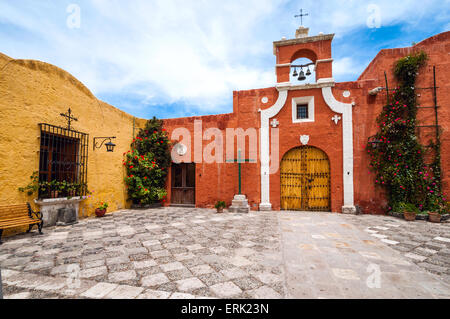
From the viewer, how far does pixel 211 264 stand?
2.92 m

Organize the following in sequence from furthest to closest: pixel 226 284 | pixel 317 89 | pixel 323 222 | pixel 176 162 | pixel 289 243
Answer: pixel 176 162
pixel 317 89
pixel 323 222
pixel 289 243
pixel 226 284

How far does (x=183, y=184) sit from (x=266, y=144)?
154 inches

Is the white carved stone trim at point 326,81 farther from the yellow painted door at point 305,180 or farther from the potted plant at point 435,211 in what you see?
the potted plant at point 435,211

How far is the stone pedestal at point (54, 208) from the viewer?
4895mm

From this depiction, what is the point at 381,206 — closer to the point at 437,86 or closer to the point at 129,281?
the point at 437,86

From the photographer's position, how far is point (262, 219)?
236 inches

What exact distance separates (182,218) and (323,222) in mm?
4136

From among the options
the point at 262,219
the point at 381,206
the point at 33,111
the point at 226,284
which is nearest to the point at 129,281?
the point at 226,284

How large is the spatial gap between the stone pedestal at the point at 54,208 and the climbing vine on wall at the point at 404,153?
9.39 metres

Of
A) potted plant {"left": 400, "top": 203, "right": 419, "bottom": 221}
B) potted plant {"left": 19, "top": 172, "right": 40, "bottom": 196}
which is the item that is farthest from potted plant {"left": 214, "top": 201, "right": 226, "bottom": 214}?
potted plant {"left": 400, "top": 203, "right": 419, "bottom": 221}

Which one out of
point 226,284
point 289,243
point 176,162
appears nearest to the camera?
point 226,284

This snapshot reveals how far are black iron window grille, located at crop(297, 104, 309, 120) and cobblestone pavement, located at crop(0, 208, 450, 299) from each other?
4.33m

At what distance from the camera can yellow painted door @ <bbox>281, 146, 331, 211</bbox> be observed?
7.24 m

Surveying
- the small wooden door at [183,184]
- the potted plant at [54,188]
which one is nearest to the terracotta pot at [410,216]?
the small wooden door at [183,184]
